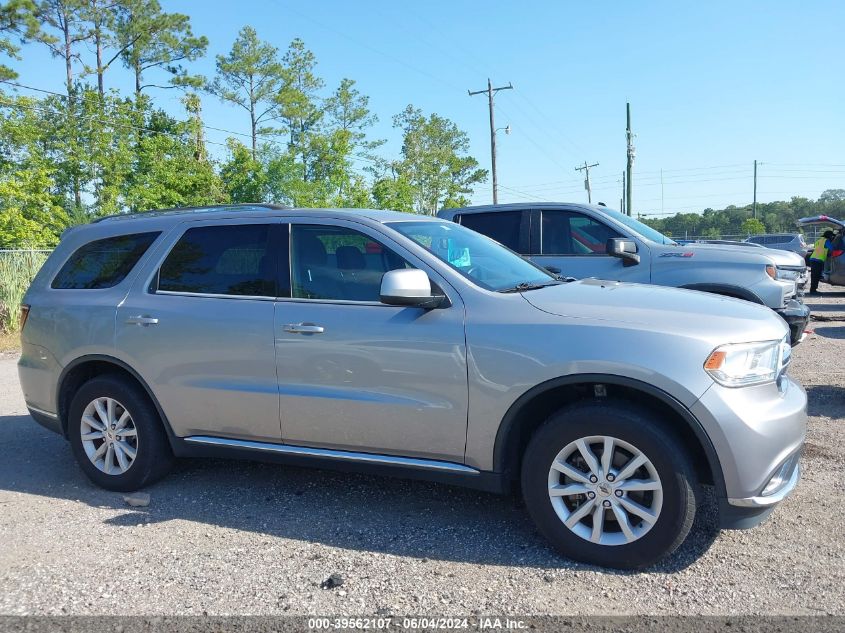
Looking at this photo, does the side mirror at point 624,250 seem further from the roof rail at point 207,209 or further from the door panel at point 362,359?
the door panel at point 362,359

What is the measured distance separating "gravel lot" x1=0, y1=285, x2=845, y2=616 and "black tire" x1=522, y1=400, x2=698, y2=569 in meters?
0.11

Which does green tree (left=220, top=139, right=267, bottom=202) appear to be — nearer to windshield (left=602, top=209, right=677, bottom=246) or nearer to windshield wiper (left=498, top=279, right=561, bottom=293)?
windshield (left=602, top=209, right=677, bottom=246)

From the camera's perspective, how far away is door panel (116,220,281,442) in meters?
4.20

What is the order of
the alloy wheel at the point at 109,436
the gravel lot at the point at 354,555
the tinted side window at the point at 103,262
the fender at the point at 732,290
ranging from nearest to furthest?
the gravel lot at the point at 354,555
the alloy wheel at the point at 109,436
the tinted side window at the point at 103,262
the fender at the point at 732,290

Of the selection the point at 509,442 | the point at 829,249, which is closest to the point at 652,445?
the point at 509,442

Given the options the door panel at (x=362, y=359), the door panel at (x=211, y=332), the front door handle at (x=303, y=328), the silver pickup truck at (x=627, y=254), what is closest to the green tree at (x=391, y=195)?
the silver pickup truck at (x=627, y=254)

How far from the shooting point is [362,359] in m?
3.86

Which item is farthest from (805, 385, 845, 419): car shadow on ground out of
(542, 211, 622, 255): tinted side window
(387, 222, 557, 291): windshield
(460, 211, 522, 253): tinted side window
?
(460, 211, 522, 253): tinted side window

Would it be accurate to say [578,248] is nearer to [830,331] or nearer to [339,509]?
[339,509]

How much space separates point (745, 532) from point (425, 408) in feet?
6.08

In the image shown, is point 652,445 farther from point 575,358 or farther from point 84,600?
point 84,600

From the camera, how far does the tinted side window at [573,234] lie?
8219 mm

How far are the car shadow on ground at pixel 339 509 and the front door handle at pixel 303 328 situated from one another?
1.11m

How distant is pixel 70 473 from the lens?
17.0ft
